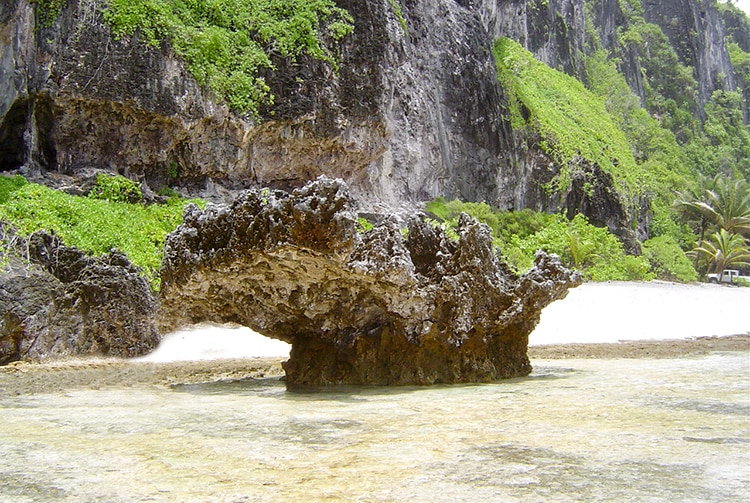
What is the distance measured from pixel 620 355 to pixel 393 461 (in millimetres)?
7915

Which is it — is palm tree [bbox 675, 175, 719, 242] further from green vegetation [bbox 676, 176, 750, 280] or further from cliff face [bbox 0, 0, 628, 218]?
cliff face [bbox 0, 0, 628, 218]

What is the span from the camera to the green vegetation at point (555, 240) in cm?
2431

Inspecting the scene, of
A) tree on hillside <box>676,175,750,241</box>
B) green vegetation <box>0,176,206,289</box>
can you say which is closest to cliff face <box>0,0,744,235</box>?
green vegetation <box>0,176,206,289</box>

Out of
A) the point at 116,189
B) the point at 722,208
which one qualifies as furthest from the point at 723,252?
the point at 116,189

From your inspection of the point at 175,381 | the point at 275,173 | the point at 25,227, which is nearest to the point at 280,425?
the point at 175,381

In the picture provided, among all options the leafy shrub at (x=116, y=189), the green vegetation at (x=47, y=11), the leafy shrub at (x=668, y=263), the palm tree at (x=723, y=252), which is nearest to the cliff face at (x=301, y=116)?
the green vegetation at (x=47, y=11)

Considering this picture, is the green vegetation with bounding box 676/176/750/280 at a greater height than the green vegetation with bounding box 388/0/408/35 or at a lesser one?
lesser

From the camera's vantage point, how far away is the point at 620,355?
10.5 meters

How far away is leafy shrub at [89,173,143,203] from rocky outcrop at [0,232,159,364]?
3765mm

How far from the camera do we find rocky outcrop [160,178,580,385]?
6.74m

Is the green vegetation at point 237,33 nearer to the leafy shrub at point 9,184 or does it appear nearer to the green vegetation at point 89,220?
the green vegetation at point 89,220

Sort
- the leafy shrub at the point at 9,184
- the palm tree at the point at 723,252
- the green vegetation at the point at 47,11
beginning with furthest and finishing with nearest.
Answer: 1. the palm tree at the point at 723,252
2. the green vegetation at the point at 47,11
3. the leafy shrub at the point at 9,184

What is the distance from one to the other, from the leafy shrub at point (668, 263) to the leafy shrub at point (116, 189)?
78.1 feet

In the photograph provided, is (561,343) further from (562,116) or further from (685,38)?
(685,38)
